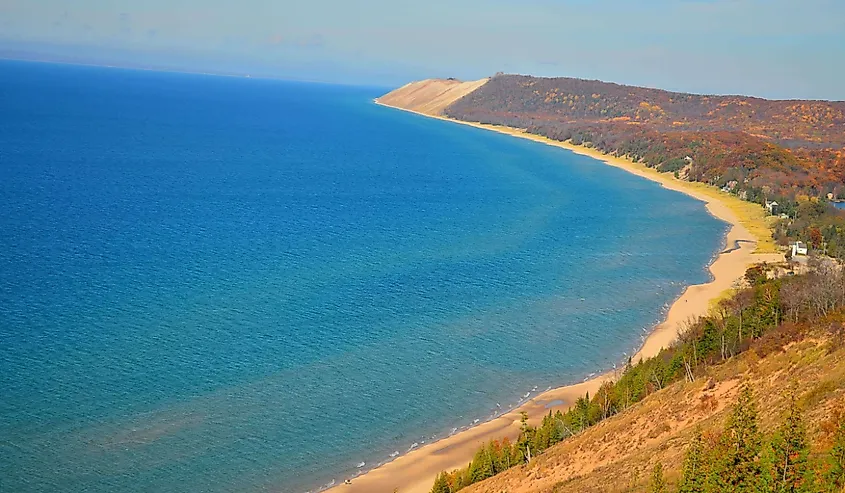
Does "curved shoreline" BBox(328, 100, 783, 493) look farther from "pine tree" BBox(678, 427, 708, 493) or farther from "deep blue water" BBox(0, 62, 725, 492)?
"pine tree" BBox(678, 427, 708, 493)

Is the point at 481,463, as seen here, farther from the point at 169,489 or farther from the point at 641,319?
the point at 641,319

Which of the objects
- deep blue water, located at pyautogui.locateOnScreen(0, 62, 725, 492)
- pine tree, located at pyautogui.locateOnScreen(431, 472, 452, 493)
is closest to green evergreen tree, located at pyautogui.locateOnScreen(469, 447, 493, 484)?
pine tree, located at pyautogui.locateOnScreen(431, 472, 452, 493)

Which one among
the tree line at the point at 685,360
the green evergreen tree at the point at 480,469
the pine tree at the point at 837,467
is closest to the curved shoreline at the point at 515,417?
the tree line at the point at 685,360

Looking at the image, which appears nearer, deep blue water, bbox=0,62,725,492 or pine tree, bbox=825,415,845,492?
pine tree, bbox=825,415,845,492

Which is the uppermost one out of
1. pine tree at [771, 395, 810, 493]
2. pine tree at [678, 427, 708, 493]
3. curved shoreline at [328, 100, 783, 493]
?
pine tree at [771, 395, 810, 493]

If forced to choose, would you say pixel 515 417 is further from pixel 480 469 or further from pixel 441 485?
pixel 441 485

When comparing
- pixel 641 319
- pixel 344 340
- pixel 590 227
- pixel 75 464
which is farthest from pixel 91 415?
pixel 590 227
